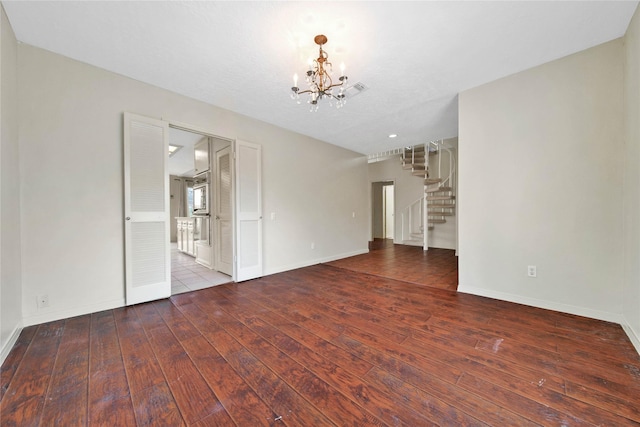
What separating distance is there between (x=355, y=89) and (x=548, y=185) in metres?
2.45

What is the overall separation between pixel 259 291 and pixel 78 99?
9.66 feet

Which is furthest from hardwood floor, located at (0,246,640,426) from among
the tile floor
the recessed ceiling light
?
the recessed ceiling light

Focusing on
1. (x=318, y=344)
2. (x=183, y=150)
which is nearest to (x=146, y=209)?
(x=318, y=344)

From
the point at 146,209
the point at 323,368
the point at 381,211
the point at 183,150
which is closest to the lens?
the point at 323,368

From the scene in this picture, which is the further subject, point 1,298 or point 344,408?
point 1,298

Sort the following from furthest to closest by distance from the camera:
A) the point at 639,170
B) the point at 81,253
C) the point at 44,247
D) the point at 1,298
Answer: the point at 81,253, the point at 44,247, the point at 639,170, the point at 1,298

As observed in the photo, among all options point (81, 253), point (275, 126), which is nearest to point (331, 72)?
point (275, 126)

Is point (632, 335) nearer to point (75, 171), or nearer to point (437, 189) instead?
point (437, 189)

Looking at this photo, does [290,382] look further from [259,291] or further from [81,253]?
[81,253]

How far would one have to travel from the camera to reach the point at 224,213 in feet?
13.6

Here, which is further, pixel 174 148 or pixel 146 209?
pixel 174 148

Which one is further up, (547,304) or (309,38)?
(309,38)

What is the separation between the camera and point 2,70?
5.98ft

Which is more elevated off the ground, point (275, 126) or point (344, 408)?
point (275, 126)
